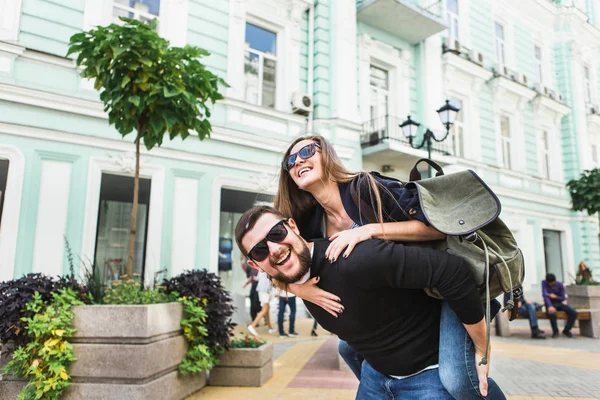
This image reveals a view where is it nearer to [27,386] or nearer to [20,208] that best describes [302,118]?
[20,208]

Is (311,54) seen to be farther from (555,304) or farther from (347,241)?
(347,241)

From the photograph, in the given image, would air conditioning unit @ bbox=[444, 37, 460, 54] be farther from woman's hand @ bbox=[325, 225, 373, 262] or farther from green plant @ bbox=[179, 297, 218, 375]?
woman's hand @ bbox=[325, 225, 373, 262]

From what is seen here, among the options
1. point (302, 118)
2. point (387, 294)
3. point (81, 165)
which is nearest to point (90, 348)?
point (387, 294)

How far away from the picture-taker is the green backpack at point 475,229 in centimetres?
157

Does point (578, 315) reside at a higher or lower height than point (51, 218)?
lower

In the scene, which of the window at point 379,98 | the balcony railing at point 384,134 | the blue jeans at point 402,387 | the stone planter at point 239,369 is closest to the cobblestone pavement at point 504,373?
the stone planter at point 239,369

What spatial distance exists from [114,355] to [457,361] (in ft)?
10.2

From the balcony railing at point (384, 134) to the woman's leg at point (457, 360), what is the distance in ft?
33.8

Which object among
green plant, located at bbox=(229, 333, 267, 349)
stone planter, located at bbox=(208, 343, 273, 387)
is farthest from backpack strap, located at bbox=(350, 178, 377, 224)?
green plant, located at bbox=(229, 333, 267, 349)

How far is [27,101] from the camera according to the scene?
25.2 feet

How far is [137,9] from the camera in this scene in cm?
950

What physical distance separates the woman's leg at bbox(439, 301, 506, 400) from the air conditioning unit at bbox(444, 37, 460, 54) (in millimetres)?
14837

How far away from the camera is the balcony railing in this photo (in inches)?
478

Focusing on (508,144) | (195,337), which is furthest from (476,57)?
(195,337)
